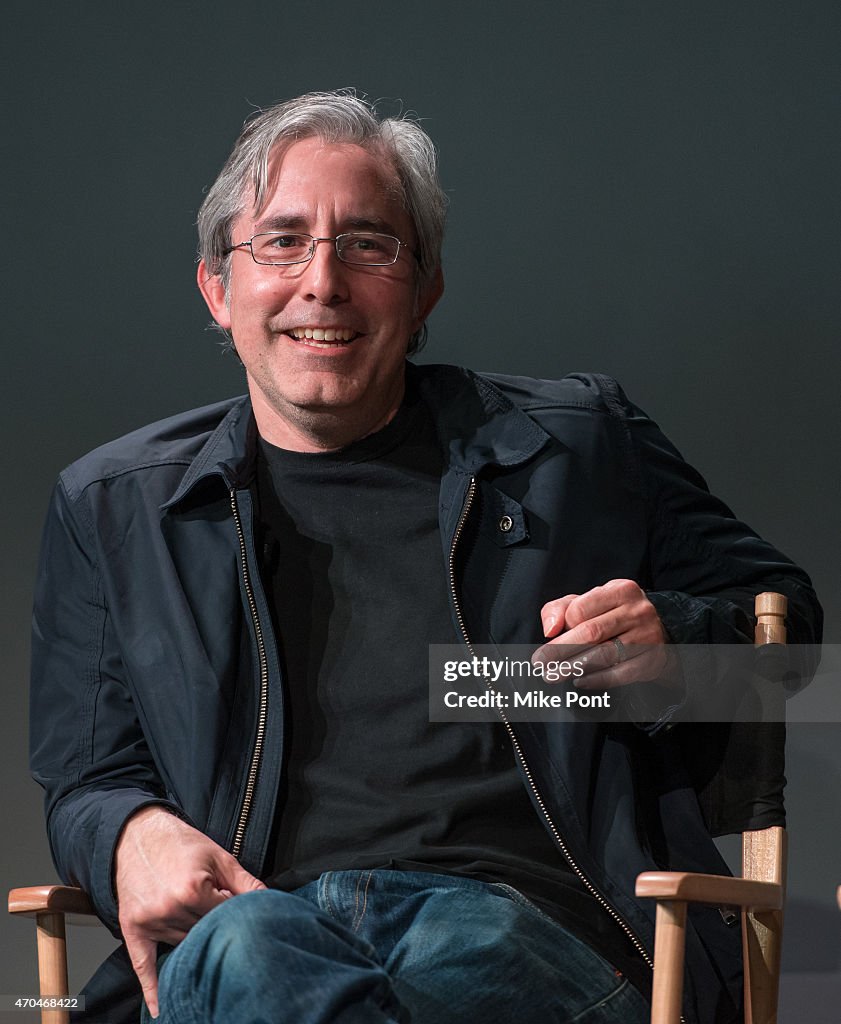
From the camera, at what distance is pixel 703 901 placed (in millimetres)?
1415

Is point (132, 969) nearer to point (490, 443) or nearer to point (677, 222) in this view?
point (490, 443)

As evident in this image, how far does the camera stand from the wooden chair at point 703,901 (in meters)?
1.41

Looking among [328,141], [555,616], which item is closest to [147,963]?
[555,616]

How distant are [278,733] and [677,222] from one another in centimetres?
108

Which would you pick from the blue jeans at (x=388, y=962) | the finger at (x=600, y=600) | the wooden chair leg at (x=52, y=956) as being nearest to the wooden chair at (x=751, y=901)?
the blue jeans at (x=388, y=962)

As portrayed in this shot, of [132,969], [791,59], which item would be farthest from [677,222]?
[132,969]

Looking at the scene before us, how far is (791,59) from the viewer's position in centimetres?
223

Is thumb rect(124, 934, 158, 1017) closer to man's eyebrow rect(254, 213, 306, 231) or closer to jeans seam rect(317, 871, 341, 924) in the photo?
jeans seam rect(317, 871, 341, 924)

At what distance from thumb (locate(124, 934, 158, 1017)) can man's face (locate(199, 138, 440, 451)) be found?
0.68 metres

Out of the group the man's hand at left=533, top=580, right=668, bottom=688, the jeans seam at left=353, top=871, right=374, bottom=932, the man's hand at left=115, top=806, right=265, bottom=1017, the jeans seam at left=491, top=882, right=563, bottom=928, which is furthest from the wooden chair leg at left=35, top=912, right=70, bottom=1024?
the man's hand at left=533, top=580, right=668, bottom=688

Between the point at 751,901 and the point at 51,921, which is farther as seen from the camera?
the point at 51,921

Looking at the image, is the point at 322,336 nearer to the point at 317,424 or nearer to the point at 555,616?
the point at 317,424

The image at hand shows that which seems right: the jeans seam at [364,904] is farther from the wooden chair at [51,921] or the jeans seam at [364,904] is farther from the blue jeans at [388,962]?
the wooden chair at [51,921]

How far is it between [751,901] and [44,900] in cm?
79
